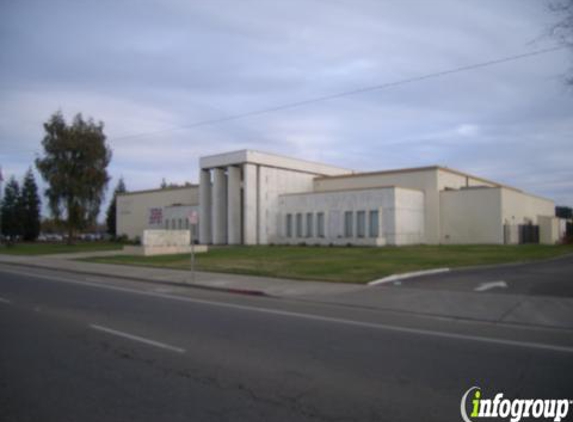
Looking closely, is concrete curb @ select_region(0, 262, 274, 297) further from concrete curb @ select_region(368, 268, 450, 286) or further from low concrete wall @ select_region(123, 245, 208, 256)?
low concrete wall @ select_region(123, 245, 208, 256)

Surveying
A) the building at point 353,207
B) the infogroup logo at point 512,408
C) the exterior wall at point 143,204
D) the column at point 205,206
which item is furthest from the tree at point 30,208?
the infogroup logo at point 512,408

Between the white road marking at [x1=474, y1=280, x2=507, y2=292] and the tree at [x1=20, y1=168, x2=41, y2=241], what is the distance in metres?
91.8

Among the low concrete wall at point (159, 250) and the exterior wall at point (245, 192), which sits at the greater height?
the exterior wall at point (245, 192)

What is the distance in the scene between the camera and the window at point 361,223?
45463mm

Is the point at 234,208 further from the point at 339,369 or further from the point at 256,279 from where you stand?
the point at 339,369

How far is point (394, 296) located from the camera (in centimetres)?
1445

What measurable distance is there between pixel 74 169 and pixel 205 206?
1646 cm

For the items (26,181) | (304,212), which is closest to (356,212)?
(304,212)

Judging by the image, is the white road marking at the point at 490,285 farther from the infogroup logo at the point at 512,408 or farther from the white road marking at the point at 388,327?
the infogroup logo at the point at 512,408

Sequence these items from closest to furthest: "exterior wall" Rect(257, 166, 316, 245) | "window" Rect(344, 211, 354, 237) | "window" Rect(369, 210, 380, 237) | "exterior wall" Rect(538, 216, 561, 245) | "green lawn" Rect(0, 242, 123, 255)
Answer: "window" Rect(369, 210, 380, 237) → "green lawn" Rect(0, 242, 123, 255) → "window" Rect(344, 211, 354, 237) → "exterior wall" Rect(257, 166, 316, 245) → "exterior wall" Rect(538, 216, 561, 245)

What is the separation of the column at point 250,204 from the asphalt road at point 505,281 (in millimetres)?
30751

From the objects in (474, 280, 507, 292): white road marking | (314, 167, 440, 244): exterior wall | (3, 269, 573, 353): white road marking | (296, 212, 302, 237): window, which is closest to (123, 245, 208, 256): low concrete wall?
(296, 212, 302, 237): window

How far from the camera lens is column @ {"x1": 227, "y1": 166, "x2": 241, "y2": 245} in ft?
170

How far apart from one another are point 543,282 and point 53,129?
5612cm
